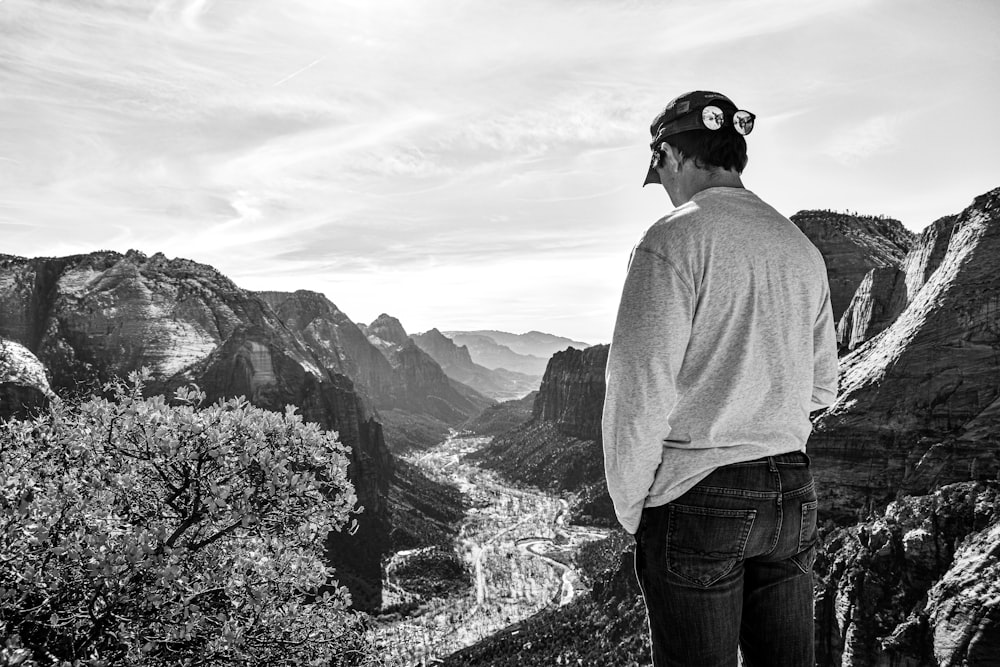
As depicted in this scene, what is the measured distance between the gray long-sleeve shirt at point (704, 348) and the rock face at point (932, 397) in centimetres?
4246

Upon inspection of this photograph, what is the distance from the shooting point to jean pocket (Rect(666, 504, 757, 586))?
3262 millimetres

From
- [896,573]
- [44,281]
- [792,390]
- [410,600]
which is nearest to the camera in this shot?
[792,390]

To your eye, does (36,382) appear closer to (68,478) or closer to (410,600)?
(410,600)

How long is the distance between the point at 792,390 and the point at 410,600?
394ft

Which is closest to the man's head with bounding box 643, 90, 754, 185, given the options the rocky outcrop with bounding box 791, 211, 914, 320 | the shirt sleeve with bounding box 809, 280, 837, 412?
the shirt sleeve with bounding box 809, 280, 837, 412

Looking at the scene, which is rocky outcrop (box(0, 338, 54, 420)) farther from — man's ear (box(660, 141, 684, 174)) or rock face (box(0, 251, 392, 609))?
man's ear (box(660, 141, 684, 174))

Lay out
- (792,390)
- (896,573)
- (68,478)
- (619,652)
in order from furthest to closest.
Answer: (619,652) < (896,573) < (68,478) < (792,390)

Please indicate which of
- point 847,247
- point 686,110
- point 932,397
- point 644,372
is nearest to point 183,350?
point 847,247

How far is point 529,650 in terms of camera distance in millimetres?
68875

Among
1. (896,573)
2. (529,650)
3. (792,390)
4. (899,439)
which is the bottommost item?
→ (529,650)

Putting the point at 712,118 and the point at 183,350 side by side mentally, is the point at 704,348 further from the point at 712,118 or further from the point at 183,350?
the point at 183,350

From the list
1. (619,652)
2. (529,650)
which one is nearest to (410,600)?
(529,650)

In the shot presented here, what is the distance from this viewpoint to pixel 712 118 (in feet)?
12.1

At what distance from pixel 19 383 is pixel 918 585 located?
4752 inches
